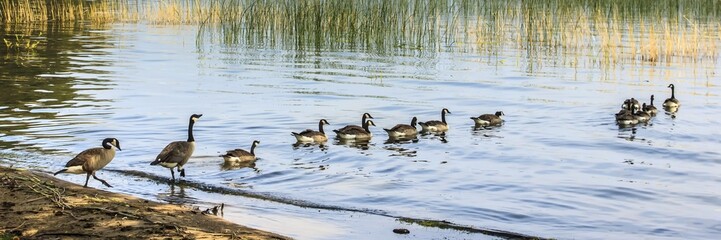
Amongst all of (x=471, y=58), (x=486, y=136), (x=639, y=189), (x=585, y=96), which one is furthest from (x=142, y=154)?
(x=471, y=58)

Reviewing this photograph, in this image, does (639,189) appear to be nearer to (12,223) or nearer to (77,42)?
(12,223)

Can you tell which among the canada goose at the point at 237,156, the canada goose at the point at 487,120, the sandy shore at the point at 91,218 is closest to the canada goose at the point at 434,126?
the canada goose at the point at 487,120

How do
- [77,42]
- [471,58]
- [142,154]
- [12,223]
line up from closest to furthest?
1. [12,223]
2. [142,154]
3. [471,58]
4. [77,42]

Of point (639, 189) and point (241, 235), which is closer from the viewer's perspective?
point (241, 235)

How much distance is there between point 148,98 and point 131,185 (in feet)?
40.1

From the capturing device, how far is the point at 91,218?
35.2 ft

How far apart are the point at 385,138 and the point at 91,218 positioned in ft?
37.4

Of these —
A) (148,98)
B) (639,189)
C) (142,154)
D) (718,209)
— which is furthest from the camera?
(148,98)

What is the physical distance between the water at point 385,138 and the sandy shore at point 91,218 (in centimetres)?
114

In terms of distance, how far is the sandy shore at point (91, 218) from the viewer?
10148 mm

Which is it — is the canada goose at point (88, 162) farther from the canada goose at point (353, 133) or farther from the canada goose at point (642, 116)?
the canada goose at point (642, 116)

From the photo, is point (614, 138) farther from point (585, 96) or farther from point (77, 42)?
point (77, 42)

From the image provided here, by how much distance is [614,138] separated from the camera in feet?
70.5

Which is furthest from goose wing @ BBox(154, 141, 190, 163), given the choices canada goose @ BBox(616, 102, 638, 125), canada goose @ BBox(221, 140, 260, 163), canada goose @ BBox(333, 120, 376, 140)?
canada goose @ BBox(616, 102, 638, 125)
